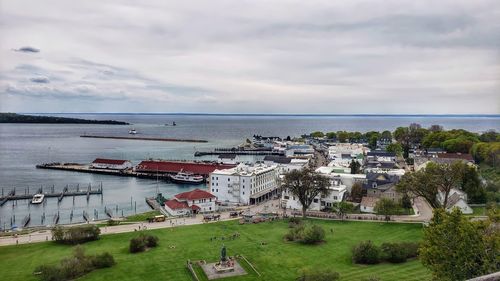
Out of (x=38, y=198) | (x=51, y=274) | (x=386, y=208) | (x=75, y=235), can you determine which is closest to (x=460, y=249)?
(x=386, y=208)

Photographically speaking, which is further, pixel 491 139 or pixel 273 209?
pixel 491 139

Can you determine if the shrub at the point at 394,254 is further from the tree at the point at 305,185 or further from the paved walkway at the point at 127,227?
the paved walkway at the point at 127,227

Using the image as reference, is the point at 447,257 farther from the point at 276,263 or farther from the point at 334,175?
the point at 334,175

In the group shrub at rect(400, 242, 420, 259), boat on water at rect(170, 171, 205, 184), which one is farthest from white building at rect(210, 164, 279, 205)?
shrub at rect(400, 242, 420, 259)

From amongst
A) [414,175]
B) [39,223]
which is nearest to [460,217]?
[414,175]

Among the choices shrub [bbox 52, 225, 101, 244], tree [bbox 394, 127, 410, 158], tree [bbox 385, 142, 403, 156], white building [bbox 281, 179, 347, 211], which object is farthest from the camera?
tree [bbox 394, 127, 410, 158]

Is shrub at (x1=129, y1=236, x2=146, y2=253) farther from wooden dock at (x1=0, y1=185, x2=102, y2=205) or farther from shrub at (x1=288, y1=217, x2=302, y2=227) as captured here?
wooden dock at (x1=0, y1=185, x2=102, y2=205)
